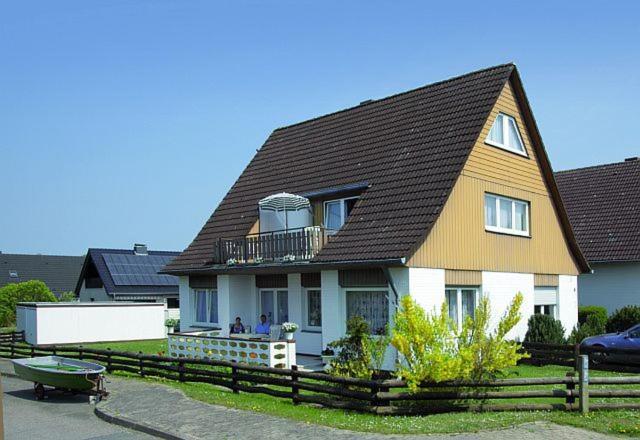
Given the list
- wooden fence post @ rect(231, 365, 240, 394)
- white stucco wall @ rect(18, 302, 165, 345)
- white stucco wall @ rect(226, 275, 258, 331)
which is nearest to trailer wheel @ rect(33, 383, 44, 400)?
wooden fence post @ rect(231, 365, 240, 394)

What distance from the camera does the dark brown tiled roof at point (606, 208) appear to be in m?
30.5

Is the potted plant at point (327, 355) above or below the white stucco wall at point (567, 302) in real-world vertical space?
below

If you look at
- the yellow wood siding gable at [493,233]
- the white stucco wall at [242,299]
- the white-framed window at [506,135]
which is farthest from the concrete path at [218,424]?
the white-framed window at [506,135]

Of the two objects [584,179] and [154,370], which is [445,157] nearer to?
[154,370]

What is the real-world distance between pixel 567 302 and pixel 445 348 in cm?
1375

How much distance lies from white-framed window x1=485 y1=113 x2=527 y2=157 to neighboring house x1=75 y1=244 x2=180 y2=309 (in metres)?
27.8

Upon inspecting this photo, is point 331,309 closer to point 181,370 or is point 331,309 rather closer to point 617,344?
point 181,370

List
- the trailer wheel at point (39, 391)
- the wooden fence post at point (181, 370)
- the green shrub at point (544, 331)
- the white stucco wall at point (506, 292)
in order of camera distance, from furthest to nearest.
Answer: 1. the green shrub at point (544, 331)
2. the white stucco wall at point (506, 292)
3. the wooden fence post at point (181, 370)
4. the trailer wheel at point (39, 391)

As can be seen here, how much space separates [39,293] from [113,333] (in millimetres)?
12880

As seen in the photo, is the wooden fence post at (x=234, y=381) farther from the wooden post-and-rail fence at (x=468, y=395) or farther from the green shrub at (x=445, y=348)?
the green shrub at (x=445, y=348)

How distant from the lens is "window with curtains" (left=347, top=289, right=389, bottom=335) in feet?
65.1

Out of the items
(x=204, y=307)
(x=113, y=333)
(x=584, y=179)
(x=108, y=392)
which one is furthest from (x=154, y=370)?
(x=584, y=179)

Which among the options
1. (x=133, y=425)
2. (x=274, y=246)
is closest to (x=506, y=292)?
(x=274, y=246)

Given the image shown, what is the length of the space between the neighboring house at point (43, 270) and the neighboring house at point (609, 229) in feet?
145
